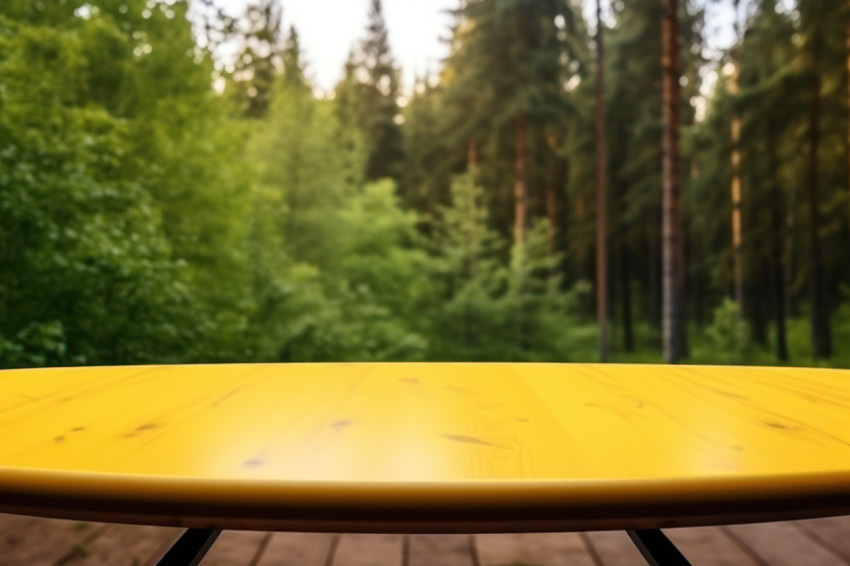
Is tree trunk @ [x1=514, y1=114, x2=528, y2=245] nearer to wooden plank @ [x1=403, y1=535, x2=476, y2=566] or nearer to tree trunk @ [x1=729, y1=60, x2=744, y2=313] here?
tree trunk @ [x1=729, y1=60, x2=744, y2=313]

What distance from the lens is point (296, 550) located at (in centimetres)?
221

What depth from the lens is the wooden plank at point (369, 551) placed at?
2.10 metres

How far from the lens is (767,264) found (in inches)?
882

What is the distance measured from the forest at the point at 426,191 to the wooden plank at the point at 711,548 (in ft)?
14.1

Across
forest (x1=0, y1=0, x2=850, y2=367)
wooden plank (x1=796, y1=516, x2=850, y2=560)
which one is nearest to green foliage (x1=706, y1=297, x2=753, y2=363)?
forest (x1=0, y1=0, x2=850, y2=367)

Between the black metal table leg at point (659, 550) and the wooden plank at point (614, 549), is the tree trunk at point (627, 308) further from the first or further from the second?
the black metal table leg at point (659, 550)

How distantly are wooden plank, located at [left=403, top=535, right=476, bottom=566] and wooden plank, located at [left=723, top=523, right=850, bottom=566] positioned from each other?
92 cm

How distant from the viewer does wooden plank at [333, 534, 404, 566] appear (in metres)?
2.10

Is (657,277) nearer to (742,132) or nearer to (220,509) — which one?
(742,132)

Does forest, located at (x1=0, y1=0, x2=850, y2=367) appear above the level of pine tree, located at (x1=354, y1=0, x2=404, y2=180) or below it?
below

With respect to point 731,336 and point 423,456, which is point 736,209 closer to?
point 731,336

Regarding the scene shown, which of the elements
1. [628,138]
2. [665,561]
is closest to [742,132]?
[628,138]

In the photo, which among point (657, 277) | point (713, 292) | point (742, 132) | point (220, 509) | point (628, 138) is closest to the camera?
point (220, 509)

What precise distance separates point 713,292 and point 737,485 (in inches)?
1263
